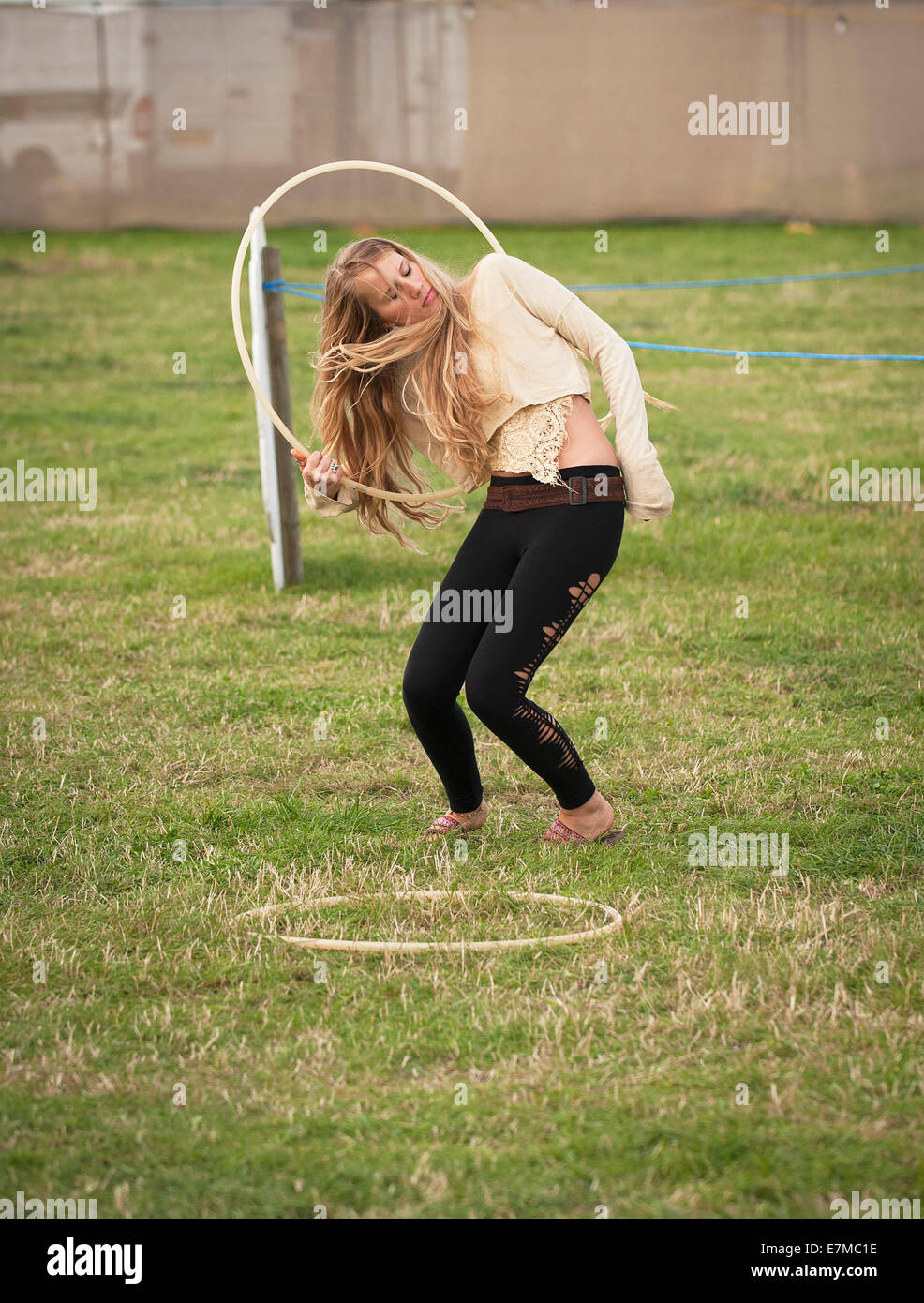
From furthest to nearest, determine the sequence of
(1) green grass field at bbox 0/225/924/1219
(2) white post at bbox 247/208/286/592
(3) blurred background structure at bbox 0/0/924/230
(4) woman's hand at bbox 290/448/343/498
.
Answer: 1. (3) blurred background structure at bbox 0/0/924/230
2. (2) white post at bbox 247/208/286/592
3. (4) woman's hand at bbox 290/448/343/498
4. (1) green grass field at bbox 0/225/924/1219

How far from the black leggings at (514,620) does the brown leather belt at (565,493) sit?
12mm

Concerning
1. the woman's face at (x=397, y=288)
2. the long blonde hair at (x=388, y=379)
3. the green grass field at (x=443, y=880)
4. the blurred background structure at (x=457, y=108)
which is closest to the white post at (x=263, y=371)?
the green grass field at (x=443, y=880)

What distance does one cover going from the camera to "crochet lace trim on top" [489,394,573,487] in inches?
154

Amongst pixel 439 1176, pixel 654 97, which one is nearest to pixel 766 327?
pixel 654 97

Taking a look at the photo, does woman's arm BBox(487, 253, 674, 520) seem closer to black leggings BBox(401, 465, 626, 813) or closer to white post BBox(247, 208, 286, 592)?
black leggings BBox(401, 465, 626, 813)

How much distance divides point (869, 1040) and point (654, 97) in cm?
2097

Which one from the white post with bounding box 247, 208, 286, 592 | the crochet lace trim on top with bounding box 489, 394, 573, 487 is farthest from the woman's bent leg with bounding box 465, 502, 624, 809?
the white post with bounding box 247, 208, 286, 592

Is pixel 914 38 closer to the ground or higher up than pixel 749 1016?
higher up

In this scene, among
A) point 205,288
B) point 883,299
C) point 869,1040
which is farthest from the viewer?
point 205,288

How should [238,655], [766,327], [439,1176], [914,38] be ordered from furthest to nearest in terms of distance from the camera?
[914,38] < [766,327] < [238,655] < [439,1176]

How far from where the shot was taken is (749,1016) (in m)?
3.32

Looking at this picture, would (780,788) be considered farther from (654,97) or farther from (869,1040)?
(654,97)

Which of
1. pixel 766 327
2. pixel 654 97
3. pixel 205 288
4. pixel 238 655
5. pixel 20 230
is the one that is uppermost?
pixel 654 97

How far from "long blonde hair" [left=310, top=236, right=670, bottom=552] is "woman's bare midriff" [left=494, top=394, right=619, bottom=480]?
0.24m
